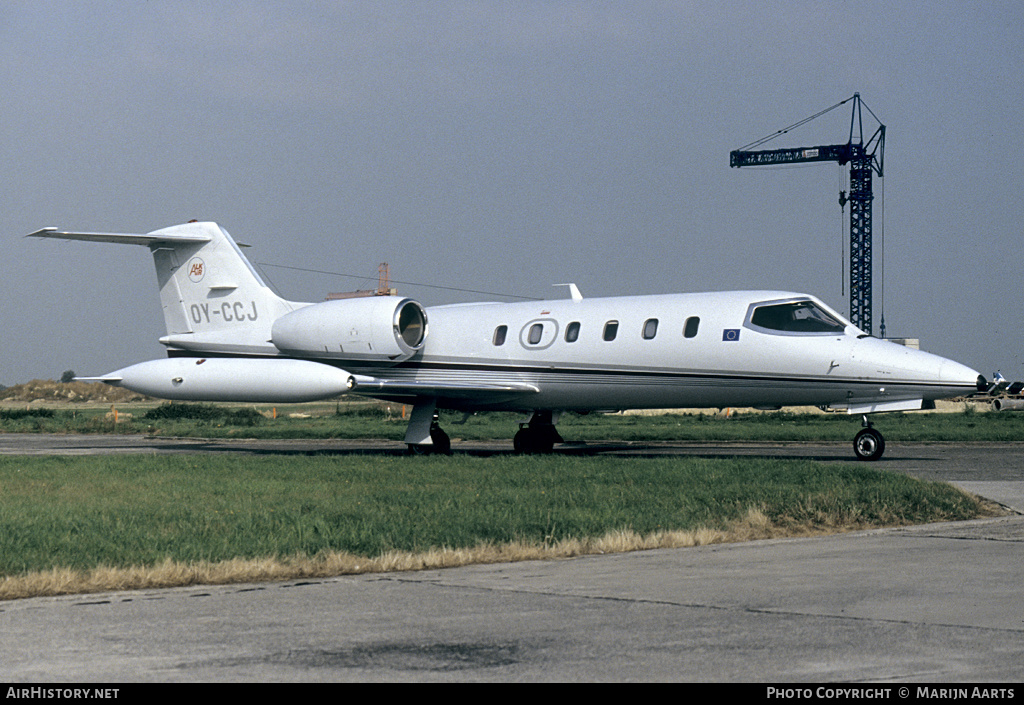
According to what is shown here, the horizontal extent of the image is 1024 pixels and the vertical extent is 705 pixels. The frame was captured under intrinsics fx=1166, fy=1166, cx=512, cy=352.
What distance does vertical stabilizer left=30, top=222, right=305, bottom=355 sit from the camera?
2759 cm

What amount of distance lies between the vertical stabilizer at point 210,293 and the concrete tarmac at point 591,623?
Result: 60.7 feet

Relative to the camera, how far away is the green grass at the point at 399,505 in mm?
10789

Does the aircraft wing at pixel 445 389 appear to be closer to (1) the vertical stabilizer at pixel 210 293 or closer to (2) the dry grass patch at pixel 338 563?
(1) the vertical stabilizer at pixel 210 293

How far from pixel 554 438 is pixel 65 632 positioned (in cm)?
2088

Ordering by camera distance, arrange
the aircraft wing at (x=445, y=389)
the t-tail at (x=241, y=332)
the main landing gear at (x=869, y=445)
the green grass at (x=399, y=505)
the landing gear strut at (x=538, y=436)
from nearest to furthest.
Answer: the green grass at (x=399, y=505) < the main landing gear at (x=869, y=445) < the aircraft wing at (x=445, y=389) < the t-tail at (x=241, y=332) < the landing gear strut at (x=538, y=436)

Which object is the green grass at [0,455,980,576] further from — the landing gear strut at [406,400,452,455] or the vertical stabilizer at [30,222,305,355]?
the vertical stabilizer at [30,222,305,355]

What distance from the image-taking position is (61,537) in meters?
11.0

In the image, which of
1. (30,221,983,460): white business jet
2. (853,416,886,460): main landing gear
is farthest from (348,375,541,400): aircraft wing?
(853,416,886,460): main landing gear

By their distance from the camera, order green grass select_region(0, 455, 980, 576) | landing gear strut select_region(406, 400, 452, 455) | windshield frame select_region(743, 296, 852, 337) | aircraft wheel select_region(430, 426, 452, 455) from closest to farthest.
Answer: green grass select_region(0, 455, 980, 576) < windshield frame select_region(743, 296, 852, 337) < landing gear strut select_region(406, 400, 452, 455) < aircraft wheel select_region(430, 426, 452, 455)

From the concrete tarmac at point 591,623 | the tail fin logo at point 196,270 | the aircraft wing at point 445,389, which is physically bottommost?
the concrete tarmac at point 591,623

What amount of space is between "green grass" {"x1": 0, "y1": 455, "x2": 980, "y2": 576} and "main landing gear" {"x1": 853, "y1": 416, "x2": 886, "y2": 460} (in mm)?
3948

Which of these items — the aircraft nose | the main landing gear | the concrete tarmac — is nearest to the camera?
the concrete tarmac

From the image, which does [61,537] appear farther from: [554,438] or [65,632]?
[554,438]

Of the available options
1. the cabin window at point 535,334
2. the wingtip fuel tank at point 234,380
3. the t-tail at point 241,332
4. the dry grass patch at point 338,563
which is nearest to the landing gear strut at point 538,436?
the cabin window at point 535,334
